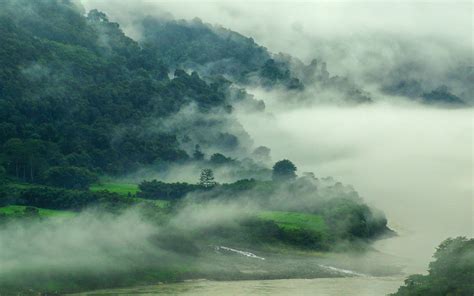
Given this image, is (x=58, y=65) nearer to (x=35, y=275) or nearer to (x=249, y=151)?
(x=249, y=151)

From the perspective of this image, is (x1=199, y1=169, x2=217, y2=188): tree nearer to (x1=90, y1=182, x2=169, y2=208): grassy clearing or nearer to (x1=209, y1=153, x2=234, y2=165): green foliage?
(x1=90, y1=182, x2=169, y2=208): grassy clearing

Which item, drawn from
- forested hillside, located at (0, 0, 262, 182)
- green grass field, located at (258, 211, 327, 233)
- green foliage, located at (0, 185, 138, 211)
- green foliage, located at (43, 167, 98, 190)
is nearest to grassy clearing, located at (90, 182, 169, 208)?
green foliage, located at (43, 167, 98, 190)

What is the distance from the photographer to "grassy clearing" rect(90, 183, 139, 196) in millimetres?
124375

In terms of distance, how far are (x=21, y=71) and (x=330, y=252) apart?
64682 mm

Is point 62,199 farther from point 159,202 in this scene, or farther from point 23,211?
point 159,202

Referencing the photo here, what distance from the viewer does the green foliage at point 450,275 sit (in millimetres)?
56625

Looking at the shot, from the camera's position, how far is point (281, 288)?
90062 mm

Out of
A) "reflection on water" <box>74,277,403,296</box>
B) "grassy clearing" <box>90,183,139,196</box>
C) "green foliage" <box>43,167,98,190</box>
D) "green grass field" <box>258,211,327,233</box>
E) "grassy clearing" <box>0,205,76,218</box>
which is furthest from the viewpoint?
"grassy clearing" <box>90,183,139,196</box>

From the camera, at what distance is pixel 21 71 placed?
149125 mm

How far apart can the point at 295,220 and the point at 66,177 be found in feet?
108

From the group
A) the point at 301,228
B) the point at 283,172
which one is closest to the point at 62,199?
the point at 301,228

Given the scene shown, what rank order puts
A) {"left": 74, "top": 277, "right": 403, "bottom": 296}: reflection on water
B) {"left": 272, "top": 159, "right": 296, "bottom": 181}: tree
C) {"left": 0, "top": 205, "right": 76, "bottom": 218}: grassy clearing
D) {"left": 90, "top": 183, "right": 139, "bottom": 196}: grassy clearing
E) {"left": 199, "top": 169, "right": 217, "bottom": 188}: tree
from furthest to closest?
{"left": 272, "top": 159, "right": 296, "bottom": 181}: tree < {"left": 199, "top": 169, "right": 217, "bottom": 188}: tree < {"left": 90, "top": 183, "right": 139, "bottom": 196}: grassy clearing < {"left": 0, "top": 205, "right": 76, "bottom": 218}: grassy clearing < {"left": 74, "top": 277, "right": 403, "bottom": 296}: reflection on water

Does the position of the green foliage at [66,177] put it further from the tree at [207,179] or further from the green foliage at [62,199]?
the tree at [207,179]

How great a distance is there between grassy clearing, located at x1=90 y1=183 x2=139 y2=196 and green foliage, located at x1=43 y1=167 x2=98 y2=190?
190 cm
